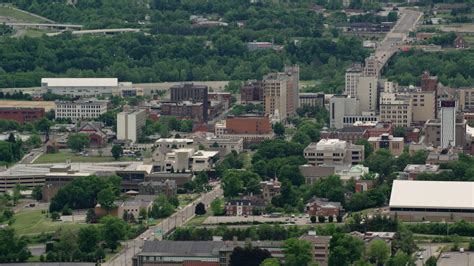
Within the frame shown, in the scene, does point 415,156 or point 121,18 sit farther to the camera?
point 121,18

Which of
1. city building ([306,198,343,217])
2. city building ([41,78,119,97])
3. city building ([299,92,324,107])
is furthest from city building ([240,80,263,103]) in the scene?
city building ([306,198,343,217])

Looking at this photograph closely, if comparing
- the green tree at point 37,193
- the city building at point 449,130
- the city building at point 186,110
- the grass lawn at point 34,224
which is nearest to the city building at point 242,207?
the grass lawn at point 34,224

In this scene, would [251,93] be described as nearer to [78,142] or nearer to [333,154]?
[78,142]

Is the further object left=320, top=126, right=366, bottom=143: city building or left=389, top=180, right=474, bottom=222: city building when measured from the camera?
left=320, top=126, right=366, bottom=143: city building

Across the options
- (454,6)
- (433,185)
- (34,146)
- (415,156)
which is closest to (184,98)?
(34,146)

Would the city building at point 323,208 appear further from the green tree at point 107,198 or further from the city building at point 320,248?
the city building at point 320,248

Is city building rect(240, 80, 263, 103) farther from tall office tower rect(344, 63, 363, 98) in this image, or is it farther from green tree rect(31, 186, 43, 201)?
green tree rect(31, 186, 43, 201)

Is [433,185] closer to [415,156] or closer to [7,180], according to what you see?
[415,156]

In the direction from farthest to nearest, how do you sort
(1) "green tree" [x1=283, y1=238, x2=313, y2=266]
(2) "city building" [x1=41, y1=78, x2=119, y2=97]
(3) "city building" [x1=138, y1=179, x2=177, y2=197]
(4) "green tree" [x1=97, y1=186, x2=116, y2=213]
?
1. (2) "city building" [x1=41, y1=78, x2=119, y2=97]
2. (3) "city building" [x1=138, y1=179, x2=177, y2=197]
3. (4) "green tree" [x1=97, y1=186, x2=116, y2=213]
4. (1) "green tree" [x1=283, y1=238, x2=313, y2=266]
